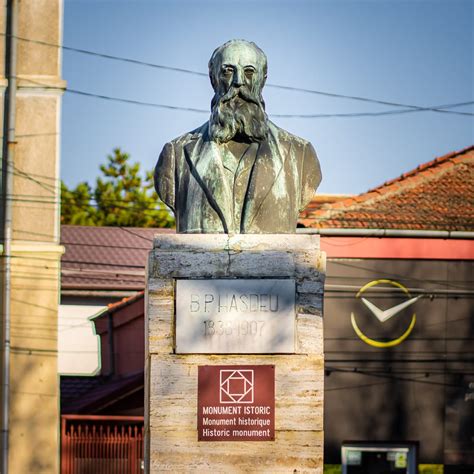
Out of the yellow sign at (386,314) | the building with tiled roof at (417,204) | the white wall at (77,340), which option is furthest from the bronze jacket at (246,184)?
the white wall at (77,340)

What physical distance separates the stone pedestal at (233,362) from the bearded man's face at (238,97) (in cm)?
86


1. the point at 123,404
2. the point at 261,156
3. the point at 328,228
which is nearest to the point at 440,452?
the point at 328,228

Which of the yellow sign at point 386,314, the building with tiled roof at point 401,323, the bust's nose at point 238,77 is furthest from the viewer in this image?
the yellow sign at point 386,314

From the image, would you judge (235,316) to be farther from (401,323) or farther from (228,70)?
(401,323)

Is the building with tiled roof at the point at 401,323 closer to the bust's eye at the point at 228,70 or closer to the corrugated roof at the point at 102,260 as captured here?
the corrugated roof at the point at 102,260

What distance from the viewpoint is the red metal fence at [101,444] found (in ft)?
86.9

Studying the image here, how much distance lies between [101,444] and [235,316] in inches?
655

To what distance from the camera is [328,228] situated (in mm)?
25984

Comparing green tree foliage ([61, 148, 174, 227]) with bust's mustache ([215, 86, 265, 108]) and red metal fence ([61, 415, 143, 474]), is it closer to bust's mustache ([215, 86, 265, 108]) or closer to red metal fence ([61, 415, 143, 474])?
red metal fence ([61, 415, 143, 474])

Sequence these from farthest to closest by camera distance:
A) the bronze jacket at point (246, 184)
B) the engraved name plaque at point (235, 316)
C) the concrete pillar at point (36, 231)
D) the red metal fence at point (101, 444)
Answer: the concrete pillar at point (36, 231) < the red metal fence at point (101, 444) < the bronze jacket at point (246, 184) < the engraved name plaque at point (235, 316)

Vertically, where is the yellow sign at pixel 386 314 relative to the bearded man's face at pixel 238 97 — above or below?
below

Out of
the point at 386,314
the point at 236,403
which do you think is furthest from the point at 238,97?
the point at 386,314

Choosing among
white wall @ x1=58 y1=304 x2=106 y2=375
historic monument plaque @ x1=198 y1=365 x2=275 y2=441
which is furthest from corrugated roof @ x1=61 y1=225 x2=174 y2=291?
historic monument plaque @ x1=198 y1=365 x2=275 y2=441

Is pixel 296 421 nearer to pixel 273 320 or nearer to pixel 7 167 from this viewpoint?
pixel 273 320
